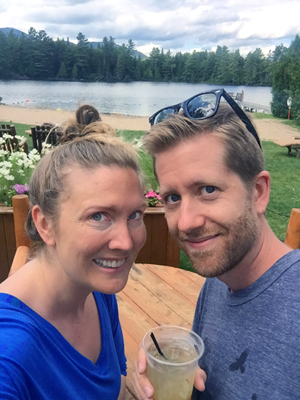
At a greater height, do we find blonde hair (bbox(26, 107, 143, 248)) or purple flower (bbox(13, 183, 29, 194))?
blonde hair (bbox(26, 107, 143, 248))

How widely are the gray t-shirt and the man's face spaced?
0.13 metres

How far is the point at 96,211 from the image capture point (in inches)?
41.5

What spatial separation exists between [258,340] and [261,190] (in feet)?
1.71

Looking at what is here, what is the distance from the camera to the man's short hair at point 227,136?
45.6 inches

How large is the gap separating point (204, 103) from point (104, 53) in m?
14.8

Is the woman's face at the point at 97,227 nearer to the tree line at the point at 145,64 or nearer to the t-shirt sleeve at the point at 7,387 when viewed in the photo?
the t-shirt sleeve at the point at 7,387

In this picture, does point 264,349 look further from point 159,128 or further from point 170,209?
point 159,128

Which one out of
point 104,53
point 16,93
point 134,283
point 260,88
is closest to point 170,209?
point 134,283

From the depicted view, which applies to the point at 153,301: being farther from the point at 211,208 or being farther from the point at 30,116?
the point at 30,116

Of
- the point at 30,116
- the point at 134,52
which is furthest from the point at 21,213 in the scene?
the point at 30,116

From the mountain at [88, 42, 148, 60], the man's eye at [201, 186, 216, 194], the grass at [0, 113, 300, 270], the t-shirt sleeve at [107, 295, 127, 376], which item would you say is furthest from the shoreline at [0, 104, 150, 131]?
the man's eye at [201, 186, 216, 194]

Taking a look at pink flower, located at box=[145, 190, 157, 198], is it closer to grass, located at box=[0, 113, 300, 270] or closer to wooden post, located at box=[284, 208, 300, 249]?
grass, located at box=[0, 113, 300, 270]

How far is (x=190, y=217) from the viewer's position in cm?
112

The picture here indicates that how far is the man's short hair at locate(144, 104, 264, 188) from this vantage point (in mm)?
1158
